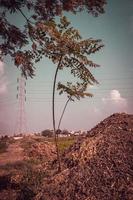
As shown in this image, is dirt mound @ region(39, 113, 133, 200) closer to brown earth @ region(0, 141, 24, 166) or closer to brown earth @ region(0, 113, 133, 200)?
brown earth @ region(0, 113, 133, 200)

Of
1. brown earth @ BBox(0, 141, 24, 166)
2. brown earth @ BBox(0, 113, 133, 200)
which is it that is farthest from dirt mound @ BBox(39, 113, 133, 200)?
brown earth @ BBox(0, 141, 24, 166)

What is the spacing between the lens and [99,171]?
242 inches

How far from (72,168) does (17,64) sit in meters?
2.69

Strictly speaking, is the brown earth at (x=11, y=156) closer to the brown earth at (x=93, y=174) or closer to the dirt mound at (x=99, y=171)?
the brown earth at (x=93, y=174)

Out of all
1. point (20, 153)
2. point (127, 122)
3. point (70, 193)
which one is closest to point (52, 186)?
point (70, 193)

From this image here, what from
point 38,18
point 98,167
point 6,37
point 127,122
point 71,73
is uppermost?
point 38,18

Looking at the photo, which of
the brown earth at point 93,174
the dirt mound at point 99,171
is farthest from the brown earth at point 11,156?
the dirt mound at point 99,171

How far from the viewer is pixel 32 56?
7570 mm

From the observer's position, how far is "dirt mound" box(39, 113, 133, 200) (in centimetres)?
574

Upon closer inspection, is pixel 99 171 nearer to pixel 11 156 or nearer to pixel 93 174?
pixel 93 174

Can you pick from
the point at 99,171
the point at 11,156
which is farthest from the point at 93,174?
the point at 11,156

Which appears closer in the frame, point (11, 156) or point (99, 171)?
point (99, 171)

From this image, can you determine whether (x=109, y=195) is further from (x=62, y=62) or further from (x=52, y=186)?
(x=62, y=62)

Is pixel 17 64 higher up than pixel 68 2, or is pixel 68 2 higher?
pixel 68 2
